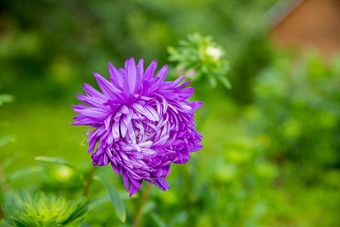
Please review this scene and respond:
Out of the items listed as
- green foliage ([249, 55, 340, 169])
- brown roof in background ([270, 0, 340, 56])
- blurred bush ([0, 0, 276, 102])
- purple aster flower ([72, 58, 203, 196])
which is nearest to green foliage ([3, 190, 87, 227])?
purple aster flower ([72, 58, 203, 196])

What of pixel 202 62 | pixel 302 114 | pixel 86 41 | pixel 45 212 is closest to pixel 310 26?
pixel 86 41

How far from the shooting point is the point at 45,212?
75 centimetres

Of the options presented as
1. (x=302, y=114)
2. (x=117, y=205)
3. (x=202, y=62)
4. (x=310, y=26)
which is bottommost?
(x=117, y=205)

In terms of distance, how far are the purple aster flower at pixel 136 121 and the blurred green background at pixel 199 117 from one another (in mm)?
323

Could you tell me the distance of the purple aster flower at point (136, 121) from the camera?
65 centimetres

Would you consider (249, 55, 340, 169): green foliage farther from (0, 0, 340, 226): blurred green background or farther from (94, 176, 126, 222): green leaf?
(94, 176, 126, 222): green leaf

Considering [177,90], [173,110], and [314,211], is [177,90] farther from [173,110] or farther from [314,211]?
[314,211]

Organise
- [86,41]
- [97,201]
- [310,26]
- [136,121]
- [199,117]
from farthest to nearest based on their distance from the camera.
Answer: [310,26], [86,41], [199,117], [97,201], [136,121]

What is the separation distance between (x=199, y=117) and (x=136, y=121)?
20.8 inches

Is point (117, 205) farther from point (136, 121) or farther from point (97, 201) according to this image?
point (136, 121)

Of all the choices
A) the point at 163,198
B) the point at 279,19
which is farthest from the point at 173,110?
the point at 279,19

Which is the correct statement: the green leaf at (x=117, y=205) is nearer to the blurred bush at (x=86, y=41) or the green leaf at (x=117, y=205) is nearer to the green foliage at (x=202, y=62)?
the green foliage at (x=202, y=62)

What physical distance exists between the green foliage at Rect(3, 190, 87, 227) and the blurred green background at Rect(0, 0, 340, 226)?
0.18 m

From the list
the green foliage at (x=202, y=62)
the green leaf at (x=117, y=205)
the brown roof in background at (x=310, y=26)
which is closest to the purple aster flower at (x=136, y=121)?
the green leaf at (x=117, y=205)
